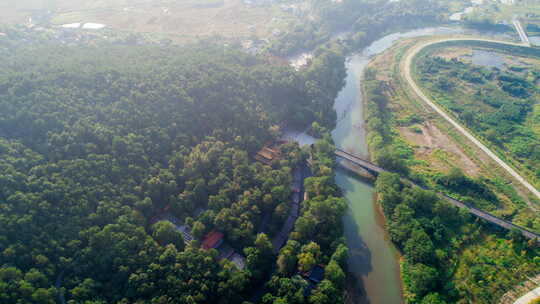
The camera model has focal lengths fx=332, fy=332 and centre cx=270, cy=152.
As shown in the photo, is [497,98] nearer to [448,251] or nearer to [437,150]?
[437,150]

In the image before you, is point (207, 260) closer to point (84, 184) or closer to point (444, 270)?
point (84, 184)

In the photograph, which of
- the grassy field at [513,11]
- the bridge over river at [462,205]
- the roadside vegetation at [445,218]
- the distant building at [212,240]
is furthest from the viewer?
the grassy field at [513,11]

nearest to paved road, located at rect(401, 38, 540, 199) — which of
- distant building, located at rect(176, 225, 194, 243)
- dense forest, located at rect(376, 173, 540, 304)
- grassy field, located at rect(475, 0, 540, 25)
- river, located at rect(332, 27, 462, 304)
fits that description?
dense forest, located at rect(376, 173, 540, 304)

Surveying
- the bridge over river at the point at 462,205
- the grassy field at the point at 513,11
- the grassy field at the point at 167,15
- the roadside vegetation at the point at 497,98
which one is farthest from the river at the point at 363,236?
the grassy field at the point at 513,11

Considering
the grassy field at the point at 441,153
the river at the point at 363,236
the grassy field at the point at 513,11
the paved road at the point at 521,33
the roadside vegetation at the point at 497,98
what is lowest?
the river at the point at 363,236

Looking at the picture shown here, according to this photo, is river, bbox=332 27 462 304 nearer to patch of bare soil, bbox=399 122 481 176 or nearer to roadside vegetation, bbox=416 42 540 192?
patch of bare soil, bbox=399 122 481 176

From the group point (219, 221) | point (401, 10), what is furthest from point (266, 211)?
point (401, 10)

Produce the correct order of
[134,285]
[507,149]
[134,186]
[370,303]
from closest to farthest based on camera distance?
1. [134,285]
2. [370,303]
3. [134,186]
4. [507,149]

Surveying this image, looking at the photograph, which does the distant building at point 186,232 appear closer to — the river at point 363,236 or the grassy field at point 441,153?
the river at point 363,236
